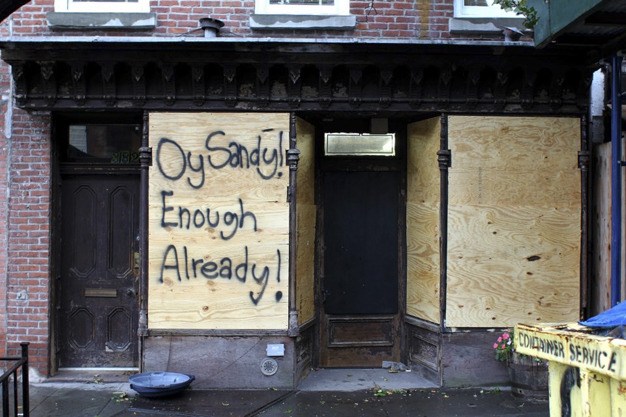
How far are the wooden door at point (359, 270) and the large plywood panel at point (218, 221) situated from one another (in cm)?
101

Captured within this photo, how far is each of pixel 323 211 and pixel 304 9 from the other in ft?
8.25

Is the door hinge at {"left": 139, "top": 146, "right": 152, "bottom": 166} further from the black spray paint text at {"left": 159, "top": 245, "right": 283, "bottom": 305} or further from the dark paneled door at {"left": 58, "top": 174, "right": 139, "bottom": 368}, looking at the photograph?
the black spray paint text at {"left": 159, "top": 245, "right": 283, "bottom": 305}

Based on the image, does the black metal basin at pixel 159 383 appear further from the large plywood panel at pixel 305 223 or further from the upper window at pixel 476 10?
the upper window at pixel 476 10

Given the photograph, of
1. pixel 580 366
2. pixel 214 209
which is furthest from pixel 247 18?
pixel 580 366

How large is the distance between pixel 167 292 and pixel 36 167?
2168 mm

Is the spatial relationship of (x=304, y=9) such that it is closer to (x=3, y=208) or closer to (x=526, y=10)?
(x=526, y=10)

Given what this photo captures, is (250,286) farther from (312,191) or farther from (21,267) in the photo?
(21,267)

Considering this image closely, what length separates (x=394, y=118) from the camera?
766cm

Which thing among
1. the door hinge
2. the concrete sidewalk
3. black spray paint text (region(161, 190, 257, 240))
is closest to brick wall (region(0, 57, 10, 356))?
the concrete sidewalk


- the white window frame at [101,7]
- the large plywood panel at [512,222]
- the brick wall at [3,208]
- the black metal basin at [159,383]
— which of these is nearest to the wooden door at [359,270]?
the large plywood panel at [512,222]

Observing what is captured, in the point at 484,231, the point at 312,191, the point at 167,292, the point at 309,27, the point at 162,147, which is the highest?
the point at 309,27

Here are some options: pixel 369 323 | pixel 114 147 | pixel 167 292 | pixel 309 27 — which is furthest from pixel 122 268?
pixel 309 27

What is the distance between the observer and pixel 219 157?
7.00 metres

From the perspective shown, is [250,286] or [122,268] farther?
[122,268]
